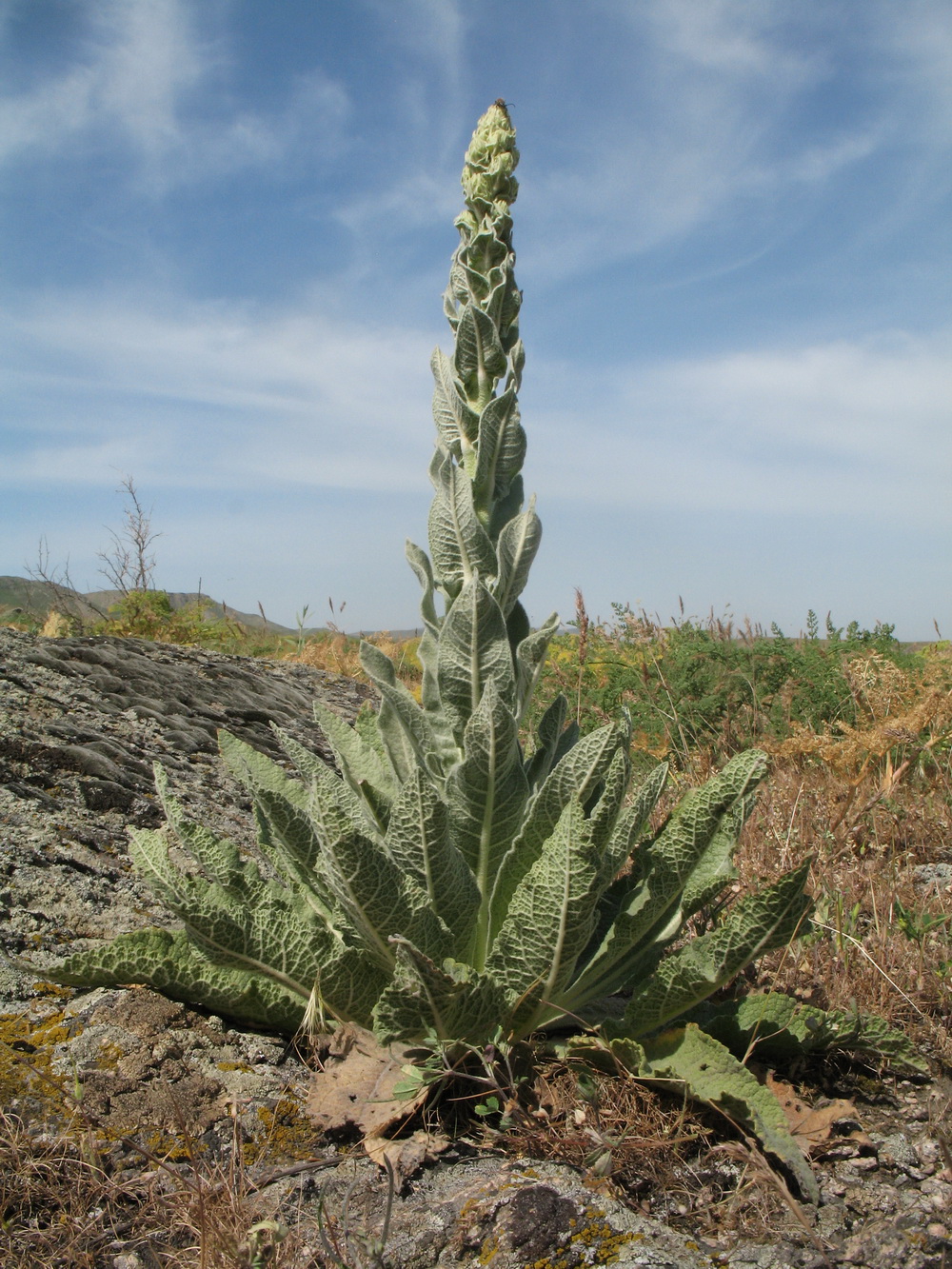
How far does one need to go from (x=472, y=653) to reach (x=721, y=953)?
0.90 metres

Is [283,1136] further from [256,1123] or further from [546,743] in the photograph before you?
[546,743]

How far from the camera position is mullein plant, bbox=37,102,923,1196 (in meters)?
1.77

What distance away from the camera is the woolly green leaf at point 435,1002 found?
168 cm

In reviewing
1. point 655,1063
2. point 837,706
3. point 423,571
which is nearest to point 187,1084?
point 655,1063

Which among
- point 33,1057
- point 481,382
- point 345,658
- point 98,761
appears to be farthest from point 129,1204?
point 345,658

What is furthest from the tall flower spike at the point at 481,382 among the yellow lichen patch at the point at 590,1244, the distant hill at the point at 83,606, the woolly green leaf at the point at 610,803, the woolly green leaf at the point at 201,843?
the distant hill at the point at 83,606

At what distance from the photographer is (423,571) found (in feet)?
7.34

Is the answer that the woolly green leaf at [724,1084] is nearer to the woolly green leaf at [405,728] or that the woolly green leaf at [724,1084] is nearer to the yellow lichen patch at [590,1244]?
the yellow lichen patch at [590,1244]

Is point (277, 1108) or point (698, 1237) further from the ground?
point (277, 1108)

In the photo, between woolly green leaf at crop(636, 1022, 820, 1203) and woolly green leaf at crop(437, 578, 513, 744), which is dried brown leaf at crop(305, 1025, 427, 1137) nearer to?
woolly green leaf at crop(636, 1022, 820, 1203)

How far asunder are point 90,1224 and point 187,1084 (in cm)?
39

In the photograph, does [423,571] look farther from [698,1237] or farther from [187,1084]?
[698,1237]

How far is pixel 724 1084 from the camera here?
5.61 ft

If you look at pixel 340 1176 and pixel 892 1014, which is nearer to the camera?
pixel 340 1176
